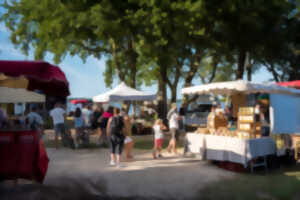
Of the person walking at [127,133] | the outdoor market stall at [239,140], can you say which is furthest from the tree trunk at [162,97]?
the outdoor market stall at [239,140]

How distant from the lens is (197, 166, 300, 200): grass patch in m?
5.91

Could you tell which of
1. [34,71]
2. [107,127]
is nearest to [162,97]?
[107,127]

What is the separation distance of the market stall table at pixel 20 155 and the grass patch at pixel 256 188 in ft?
10.4

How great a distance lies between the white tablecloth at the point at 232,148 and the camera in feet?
25.5

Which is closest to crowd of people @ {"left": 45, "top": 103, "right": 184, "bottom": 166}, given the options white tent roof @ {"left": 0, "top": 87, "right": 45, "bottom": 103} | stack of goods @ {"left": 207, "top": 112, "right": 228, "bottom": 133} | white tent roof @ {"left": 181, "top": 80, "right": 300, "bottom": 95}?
stack of goods @ {"left": 207, "top": 112, "right": 228, "bottom": 133}

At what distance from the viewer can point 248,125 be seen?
8.18 meters

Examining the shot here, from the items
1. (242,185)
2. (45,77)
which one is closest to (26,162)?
(45,77)

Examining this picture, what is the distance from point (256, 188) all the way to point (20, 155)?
4.73m

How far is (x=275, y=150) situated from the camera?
866cm

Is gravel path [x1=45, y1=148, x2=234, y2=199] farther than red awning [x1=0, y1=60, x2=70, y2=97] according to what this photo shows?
Yes

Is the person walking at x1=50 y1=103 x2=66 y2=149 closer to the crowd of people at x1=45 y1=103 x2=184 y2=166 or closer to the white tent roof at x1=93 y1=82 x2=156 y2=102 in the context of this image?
the crowd of people at x1=45 y1=103 x2=184 y2=166

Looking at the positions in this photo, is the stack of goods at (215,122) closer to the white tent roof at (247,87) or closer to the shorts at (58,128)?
the white tent roof at (247,87)

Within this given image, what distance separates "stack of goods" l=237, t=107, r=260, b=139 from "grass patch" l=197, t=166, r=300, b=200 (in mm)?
1008

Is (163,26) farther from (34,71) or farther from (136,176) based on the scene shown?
(34,71)
